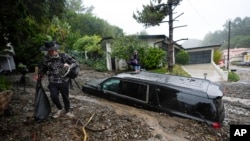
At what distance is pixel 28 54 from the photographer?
47.2ft

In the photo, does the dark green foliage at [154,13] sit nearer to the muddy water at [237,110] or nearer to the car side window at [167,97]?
the muddy water at [237,110]

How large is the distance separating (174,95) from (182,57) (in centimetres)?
2128

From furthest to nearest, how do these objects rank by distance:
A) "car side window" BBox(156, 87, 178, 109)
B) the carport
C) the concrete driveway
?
1. the carport
2. the concrete driveway
3. "car side window" BBox(156, 87, 178, 109)

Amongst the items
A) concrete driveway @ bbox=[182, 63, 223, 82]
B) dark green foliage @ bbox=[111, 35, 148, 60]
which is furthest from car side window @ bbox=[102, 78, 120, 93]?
concrete driveway @ bbox=[182, 63, 223, 82]

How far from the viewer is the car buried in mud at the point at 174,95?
4.93 meters

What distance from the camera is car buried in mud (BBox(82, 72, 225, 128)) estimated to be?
4.93 m

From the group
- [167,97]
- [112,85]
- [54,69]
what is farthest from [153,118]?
[54,69]

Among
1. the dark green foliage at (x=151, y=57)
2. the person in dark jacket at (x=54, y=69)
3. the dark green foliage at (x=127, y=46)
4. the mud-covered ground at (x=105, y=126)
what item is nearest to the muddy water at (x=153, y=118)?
the mud-covered ground at (x=105, y=126)

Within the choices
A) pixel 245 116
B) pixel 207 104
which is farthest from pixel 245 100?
pixel 207 104

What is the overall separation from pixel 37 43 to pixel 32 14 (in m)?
5.94

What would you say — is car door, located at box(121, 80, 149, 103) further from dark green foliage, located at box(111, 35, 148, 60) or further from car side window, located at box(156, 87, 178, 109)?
dark green foliage, located at box(111, 35, 148, 60)

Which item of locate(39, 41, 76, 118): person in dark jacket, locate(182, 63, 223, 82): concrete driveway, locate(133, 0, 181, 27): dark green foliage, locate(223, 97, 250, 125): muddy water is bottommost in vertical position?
locate(223, 97, 250, 125): muddy water

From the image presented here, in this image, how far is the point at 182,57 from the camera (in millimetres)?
25609

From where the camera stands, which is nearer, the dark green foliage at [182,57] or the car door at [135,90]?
the car door at [135,90]
